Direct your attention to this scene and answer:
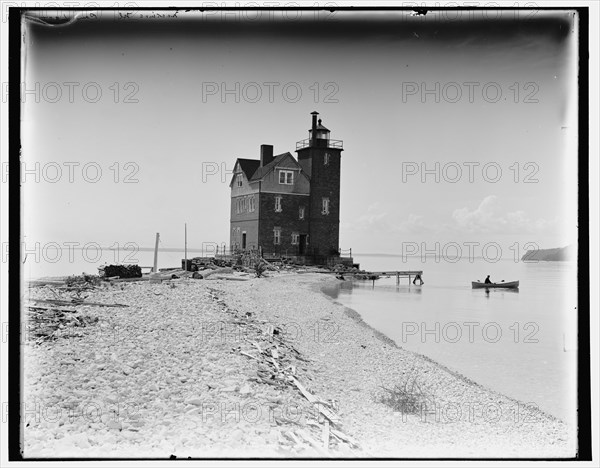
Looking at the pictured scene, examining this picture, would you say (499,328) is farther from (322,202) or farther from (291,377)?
(291,377)

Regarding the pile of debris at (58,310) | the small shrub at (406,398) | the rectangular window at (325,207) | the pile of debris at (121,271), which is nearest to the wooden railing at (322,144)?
the rectangular window at (325,207)

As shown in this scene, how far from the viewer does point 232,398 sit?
668 cm

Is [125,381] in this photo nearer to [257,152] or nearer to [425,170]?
[425,170]

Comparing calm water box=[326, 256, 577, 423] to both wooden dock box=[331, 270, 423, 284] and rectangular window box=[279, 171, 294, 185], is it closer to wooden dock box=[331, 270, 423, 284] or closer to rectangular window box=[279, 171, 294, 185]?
wooden dock box=[331, 270, 423, 284]

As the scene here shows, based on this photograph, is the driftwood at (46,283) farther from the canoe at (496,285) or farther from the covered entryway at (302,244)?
the canoe at (496,285)

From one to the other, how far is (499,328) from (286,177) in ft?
38.9

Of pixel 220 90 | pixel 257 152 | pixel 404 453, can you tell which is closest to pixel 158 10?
pixel 220 90

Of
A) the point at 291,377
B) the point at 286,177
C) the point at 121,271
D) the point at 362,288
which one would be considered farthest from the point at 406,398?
the point at 362,288

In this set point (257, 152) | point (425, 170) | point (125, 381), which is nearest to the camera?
point (125, 381)

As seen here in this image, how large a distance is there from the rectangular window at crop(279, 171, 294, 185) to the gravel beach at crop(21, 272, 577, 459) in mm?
15046

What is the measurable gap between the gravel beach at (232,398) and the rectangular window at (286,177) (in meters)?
15.0

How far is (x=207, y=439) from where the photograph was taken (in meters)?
6.00

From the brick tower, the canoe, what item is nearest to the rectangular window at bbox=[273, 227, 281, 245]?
the brick tower

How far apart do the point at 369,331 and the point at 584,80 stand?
27.9 ft
